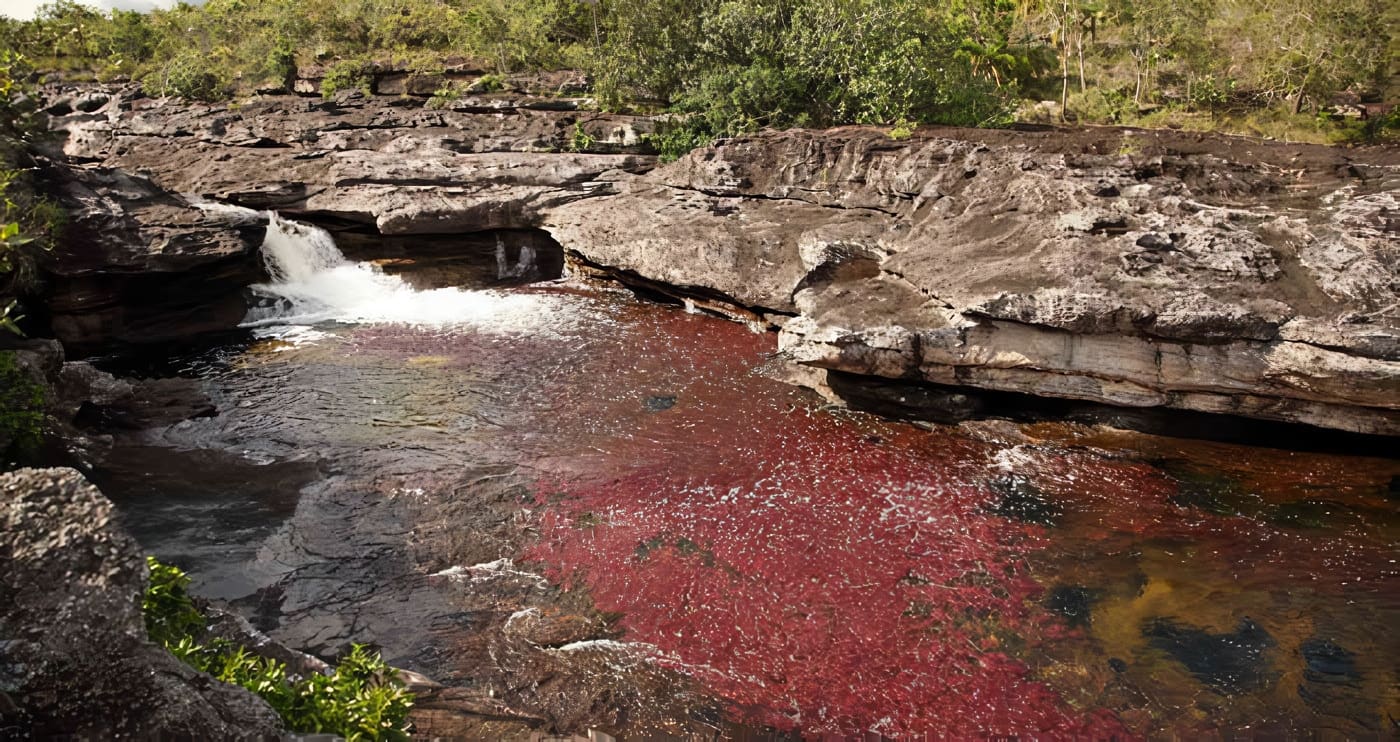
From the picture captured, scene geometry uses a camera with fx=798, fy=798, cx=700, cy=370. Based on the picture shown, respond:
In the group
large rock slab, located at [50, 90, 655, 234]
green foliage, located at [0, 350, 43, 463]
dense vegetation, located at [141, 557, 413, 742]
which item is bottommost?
dense vegetation, located at [141, 557, 413, 742]

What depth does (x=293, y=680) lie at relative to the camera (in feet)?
20.4

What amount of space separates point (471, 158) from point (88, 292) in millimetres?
9943

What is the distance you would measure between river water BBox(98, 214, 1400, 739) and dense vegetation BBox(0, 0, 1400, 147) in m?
10.7

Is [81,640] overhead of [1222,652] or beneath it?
overhead

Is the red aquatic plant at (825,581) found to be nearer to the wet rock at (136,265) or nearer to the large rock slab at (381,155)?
the wet rock at (136,265)

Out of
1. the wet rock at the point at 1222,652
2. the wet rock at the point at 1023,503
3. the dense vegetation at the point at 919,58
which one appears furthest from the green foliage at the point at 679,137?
the wet rock at the point at 1222,652

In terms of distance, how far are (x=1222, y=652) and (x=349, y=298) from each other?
797 inches

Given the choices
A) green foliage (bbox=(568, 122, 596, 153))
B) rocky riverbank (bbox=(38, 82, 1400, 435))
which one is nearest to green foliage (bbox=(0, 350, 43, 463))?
rocky riverbank (bbox=(38, 82, 1400, 435))

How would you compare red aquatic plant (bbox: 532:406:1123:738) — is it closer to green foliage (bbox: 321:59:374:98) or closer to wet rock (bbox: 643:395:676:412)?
wet rock (bbox: 643:395:676:412)

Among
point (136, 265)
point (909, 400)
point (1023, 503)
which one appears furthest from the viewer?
point (136, 265)

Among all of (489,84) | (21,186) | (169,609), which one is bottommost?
(169,609)

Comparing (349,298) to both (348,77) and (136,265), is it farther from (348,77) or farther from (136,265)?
(348,77)

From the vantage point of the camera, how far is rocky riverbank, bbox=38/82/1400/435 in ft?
38.7

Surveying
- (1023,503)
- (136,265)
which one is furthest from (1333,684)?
(136,265)
